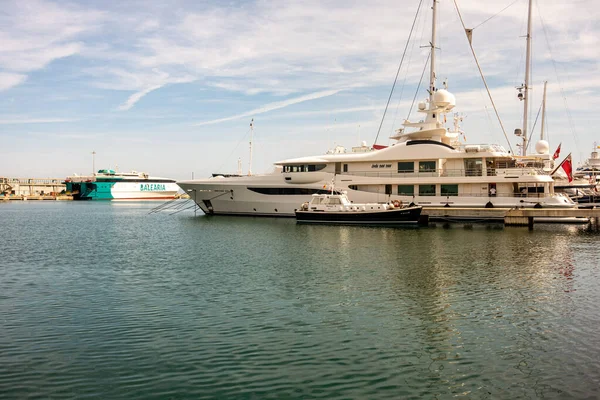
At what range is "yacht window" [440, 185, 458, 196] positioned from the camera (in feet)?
153

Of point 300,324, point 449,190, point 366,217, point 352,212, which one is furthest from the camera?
Result: point 449,190

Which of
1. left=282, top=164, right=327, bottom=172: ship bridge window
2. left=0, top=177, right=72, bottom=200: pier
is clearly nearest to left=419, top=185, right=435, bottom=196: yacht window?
left=282, top=164, right=327, bottom=172: ship bridge window

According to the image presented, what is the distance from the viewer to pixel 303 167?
51906 mm

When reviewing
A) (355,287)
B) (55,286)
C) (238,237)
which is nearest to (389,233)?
(238,237)

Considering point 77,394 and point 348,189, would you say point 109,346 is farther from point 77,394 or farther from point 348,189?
point 348,189

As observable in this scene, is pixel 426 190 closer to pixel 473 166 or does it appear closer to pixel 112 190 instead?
pixel 473 166

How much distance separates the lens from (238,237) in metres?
35.2

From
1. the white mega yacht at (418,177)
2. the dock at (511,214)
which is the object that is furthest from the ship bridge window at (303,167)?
the dock at (511,214)

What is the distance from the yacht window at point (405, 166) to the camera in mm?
48156

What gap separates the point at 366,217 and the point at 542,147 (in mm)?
28533

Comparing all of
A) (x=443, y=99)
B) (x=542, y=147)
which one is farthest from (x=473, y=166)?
(x=542, y=147)

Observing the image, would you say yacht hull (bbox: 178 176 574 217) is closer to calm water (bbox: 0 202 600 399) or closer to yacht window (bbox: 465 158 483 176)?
yacht window (bbox: 465 158 483 176)

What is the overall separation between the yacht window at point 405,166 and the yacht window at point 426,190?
81.5 inches

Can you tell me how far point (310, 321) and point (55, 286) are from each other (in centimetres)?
1100
